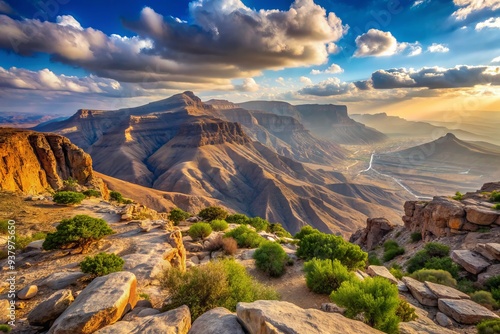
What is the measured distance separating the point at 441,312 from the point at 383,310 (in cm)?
557

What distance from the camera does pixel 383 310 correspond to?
7570 mm

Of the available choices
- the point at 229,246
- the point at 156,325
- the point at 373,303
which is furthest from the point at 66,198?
the point at 373,303

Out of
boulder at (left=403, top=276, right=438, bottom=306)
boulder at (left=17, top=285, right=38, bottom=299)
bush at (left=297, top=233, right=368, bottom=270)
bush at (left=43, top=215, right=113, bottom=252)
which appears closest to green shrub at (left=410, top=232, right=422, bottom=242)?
bush at (left=297, top=233, right=368, bottom=270)

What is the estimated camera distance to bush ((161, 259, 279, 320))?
784cm

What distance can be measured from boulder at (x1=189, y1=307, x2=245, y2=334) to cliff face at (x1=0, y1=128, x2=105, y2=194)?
1418 inches

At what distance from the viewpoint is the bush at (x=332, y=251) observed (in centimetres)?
1533

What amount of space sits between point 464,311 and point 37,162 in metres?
50.9

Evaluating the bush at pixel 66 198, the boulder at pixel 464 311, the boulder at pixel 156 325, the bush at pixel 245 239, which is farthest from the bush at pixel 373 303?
the bush at pixel 66 198

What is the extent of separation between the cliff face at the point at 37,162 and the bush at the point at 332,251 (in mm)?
35504

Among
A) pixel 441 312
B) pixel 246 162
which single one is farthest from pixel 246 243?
pixel 246 162

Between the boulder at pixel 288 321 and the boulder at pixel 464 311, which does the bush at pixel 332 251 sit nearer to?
the boulder at pixel 464 311

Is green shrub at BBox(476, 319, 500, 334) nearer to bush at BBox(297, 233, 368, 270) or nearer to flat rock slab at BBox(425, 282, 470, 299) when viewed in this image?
flat rock slab at BBox(425, 282, 470, 299)

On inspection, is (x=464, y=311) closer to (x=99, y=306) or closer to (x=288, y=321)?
(x=288, y=321)

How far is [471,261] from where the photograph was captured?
16.6 meters
